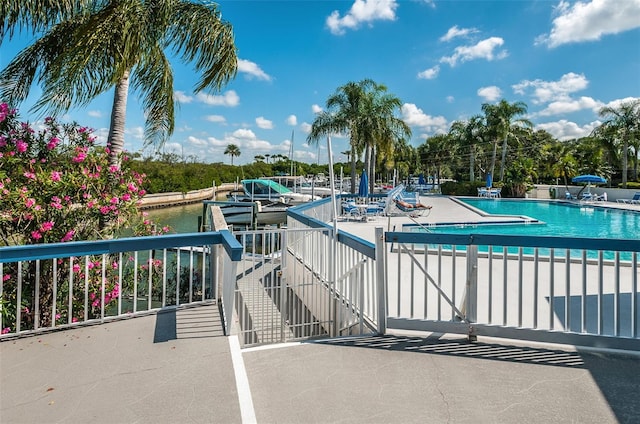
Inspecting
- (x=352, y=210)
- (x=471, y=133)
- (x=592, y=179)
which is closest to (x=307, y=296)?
(x=352, y=210)

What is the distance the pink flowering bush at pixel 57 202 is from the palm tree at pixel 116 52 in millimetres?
672

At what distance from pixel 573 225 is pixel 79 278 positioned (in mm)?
18274

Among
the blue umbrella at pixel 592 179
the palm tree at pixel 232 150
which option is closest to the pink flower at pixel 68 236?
the blue umbrella at pixel 592 179

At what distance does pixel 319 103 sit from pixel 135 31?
17.3m

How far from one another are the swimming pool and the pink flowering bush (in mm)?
8851

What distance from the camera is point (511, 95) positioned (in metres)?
33.8

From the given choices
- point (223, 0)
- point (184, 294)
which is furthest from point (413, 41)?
point (184, 294)

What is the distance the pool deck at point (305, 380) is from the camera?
213 cm

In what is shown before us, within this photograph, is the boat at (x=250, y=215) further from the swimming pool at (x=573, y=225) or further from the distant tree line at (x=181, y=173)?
the swimming pool at (x=573, y=225)

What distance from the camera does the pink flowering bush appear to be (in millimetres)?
4131

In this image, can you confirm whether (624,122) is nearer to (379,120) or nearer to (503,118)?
(503,118)

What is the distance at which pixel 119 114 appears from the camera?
6598 millimetres

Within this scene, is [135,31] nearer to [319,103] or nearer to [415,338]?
[415,338]

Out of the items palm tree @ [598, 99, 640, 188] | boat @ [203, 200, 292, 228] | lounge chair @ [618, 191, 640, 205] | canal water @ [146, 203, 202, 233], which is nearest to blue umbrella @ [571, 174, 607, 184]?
lounge chair @ [618, 191, 640, 205]
